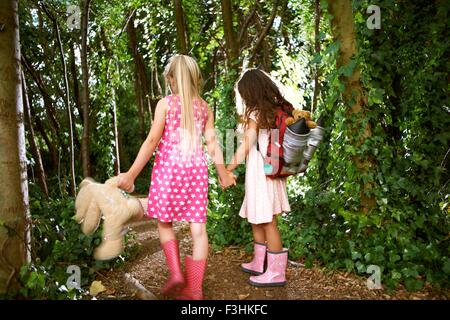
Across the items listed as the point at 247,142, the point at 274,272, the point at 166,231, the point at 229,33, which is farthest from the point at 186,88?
the point at 229,33

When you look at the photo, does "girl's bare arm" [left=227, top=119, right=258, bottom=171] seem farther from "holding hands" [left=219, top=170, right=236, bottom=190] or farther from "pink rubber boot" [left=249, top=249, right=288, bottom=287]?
"pink rubber boot" [left=249, top=249, right=288, bottom=287]

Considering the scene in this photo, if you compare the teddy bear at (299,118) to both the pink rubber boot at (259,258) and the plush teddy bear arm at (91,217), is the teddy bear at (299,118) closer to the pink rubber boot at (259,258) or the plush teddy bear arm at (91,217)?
the pink rubber boot at (259,258)

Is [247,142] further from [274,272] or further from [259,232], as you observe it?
[274,272]

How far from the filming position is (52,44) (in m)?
7.81

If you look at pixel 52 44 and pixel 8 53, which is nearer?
pixel 8 53

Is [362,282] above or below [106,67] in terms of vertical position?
below

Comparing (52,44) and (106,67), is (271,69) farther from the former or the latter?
(52,44)

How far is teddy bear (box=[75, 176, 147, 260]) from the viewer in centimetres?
268

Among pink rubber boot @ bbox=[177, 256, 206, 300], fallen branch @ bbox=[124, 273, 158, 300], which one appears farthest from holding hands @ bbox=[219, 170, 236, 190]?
fallen branch @ bbox=[124, 273, 158, 300]

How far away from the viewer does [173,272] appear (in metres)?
2.85

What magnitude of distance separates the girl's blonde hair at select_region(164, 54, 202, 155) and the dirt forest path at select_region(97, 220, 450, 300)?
1.12 meters

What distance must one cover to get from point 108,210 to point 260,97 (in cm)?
130
